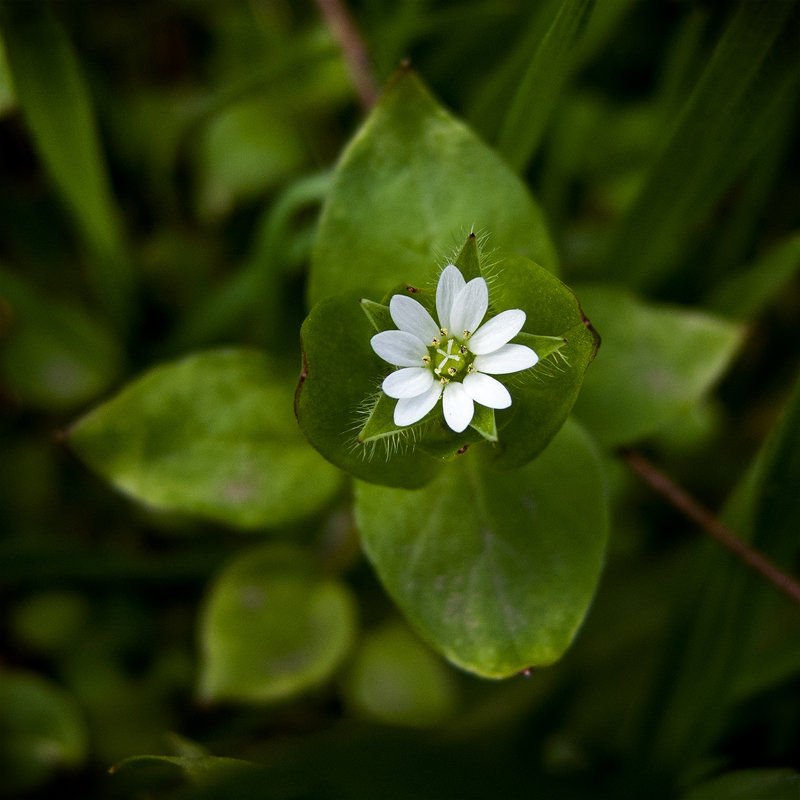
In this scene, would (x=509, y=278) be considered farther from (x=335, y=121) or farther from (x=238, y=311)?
(x=335, y=121)

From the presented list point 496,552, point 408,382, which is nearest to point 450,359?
point 408,382

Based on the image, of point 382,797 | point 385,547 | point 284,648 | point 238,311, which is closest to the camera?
point 382,797

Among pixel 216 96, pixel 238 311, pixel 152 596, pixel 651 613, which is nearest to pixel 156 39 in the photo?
pixel 216 96

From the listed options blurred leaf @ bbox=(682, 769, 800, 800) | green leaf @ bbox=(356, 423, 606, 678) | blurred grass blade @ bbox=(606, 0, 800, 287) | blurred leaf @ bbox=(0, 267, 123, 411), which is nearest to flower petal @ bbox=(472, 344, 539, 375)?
green leaf @ bbox=(356, 423, 606, 678)

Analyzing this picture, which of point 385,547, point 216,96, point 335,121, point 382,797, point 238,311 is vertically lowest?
point 382,797

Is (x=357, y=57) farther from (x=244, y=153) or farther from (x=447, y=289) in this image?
(x=447, y=289)

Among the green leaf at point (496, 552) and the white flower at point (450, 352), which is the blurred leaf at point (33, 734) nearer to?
the green leaf at point (496, 552)

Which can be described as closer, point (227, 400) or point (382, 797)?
point (382, 797)
